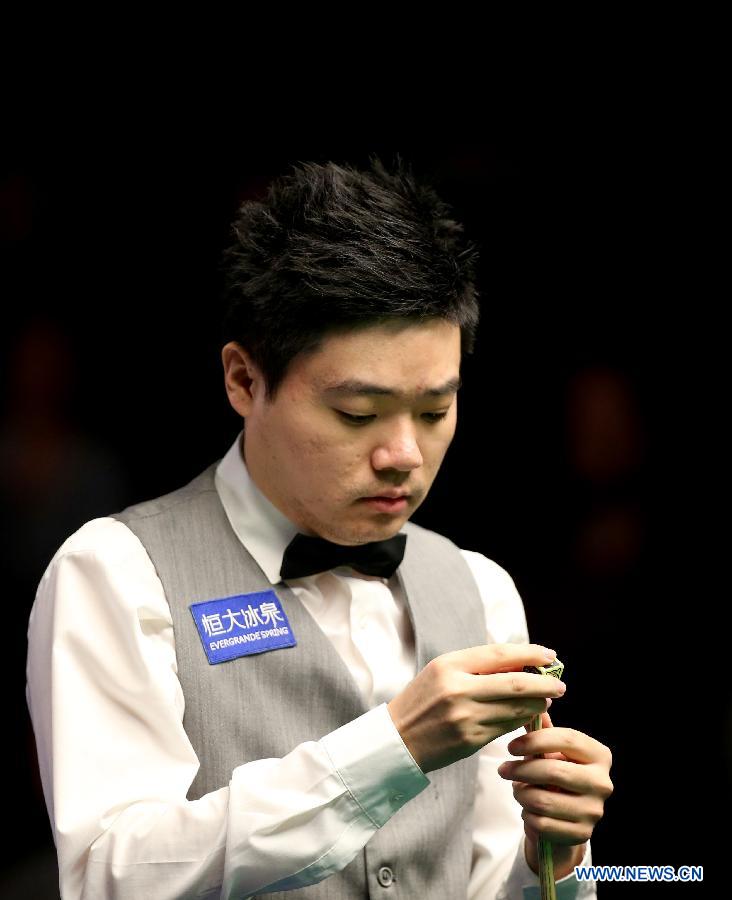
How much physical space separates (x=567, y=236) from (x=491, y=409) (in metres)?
0.50

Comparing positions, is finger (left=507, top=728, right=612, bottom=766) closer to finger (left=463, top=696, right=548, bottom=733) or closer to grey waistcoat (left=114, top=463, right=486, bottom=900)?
finger (left=463, top=696, right=548, bottom=733)

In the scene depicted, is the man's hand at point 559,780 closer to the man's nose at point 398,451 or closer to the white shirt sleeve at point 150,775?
the white shirt sleeve at point 150,775

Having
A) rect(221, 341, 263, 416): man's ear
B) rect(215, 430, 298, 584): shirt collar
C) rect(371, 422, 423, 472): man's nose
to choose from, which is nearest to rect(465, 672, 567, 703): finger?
rect(371, 422, 423, 472): man's nose

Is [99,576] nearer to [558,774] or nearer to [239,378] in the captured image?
[239,378]

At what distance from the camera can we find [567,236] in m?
3.22

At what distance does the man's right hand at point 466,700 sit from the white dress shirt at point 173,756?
33 mm

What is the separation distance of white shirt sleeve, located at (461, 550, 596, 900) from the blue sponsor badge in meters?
0.48

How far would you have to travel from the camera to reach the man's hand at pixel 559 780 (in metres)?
1.80

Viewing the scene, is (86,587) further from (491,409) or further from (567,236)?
(567,236)

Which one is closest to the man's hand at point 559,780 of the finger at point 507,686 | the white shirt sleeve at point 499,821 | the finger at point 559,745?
the finger at point 559,745

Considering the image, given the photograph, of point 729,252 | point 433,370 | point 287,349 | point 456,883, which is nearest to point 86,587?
point 287,349

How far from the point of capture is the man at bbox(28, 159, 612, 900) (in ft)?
5.56

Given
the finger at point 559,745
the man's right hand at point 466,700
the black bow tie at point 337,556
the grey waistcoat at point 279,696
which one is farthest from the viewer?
the black bow tie at point 337,556

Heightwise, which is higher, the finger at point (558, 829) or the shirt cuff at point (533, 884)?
the finger at point (558, 829)
